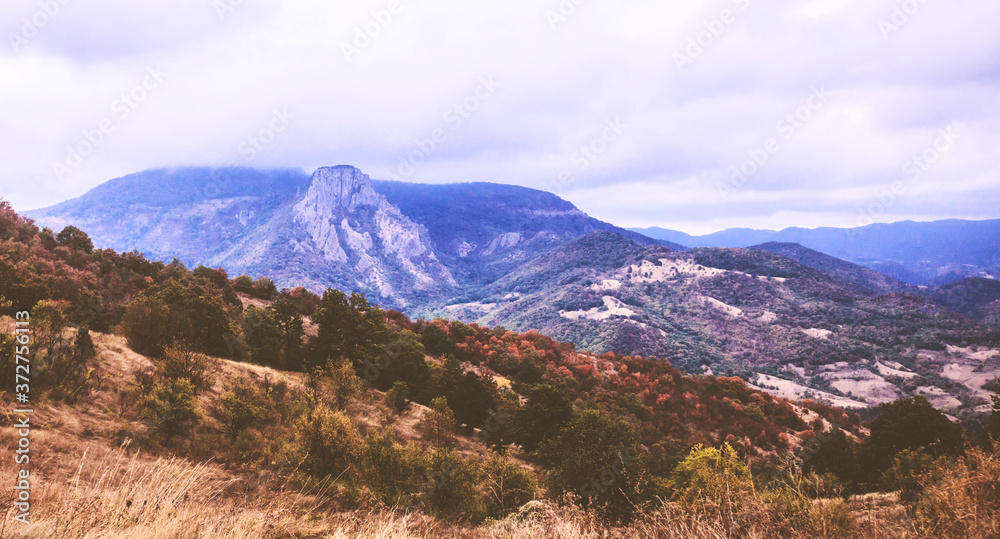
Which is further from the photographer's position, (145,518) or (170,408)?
(170,408)

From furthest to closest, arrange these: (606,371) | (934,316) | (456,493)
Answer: (934,316) → (606,371) → (456,493)

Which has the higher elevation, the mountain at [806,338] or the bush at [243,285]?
the bush at [243,285]

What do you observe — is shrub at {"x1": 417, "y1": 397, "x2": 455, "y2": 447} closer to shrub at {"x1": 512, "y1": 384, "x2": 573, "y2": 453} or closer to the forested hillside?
the forested hillside

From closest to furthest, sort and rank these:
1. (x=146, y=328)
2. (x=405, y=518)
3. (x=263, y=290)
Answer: (x=405, y=518)
(x=146, y=328)
(x=263, y=290)

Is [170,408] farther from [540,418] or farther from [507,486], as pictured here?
[540,418]

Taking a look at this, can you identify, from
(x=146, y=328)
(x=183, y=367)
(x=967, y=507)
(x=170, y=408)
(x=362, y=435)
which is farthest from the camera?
(x=146, y=328)

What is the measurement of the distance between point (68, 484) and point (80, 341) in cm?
1275

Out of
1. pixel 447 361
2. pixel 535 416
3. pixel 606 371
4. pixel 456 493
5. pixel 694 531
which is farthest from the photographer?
pixel 606 371

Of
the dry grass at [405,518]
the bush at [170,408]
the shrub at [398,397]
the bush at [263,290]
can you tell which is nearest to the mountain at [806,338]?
the bush at [263,290]

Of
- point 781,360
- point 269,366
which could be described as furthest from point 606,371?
point 781,360

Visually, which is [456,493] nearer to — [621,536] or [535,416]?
[621,536]

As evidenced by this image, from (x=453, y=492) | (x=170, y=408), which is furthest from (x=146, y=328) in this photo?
(x=453, y=492)

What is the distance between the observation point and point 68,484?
8.78 metres

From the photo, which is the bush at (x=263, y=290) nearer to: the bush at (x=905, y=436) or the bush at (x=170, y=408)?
the bush at (x=170, y=408)
